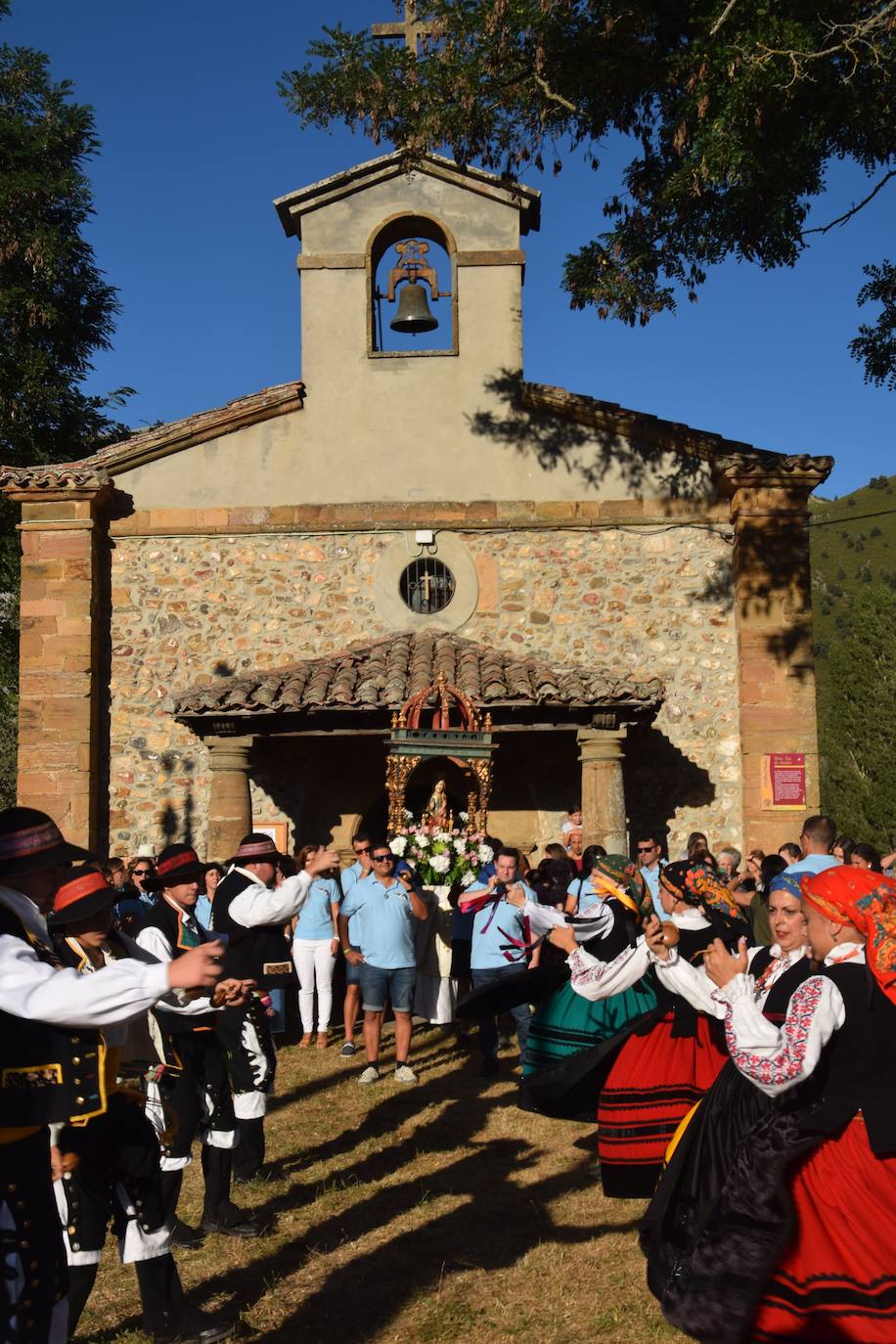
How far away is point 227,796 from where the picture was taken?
13.9m

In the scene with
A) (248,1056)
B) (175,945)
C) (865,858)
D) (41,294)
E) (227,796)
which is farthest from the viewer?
(41,294)

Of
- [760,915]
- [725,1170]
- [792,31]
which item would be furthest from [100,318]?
[725,1170]

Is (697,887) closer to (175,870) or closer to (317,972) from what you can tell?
(175,870)

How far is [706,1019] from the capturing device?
5844mm

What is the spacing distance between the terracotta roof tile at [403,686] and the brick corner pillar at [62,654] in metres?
1.81

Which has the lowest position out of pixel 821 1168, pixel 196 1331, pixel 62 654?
pixel 196 1331

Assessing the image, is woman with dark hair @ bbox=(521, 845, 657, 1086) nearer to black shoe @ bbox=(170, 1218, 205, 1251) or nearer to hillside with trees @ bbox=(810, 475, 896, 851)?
black shoe @ bbox=(170, 1218, 205, 1251)

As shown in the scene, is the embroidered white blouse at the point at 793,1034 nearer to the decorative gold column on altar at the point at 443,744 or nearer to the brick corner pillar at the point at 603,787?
the decorative gold column on altar at the point at 443,744

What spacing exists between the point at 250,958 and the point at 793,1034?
3505 millimetres

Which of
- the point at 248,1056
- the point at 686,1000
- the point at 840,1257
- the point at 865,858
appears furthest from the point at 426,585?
the point at 840,1257

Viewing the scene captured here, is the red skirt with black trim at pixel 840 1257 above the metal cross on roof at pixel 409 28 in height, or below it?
below

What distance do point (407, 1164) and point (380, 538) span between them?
912cm

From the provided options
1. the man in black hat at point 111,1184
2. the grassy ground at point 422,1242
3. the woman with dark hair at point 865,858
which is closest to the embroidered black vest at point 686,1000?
the grassy ground at point 422,1242

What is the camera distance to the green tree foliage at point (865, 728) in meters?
44.6
